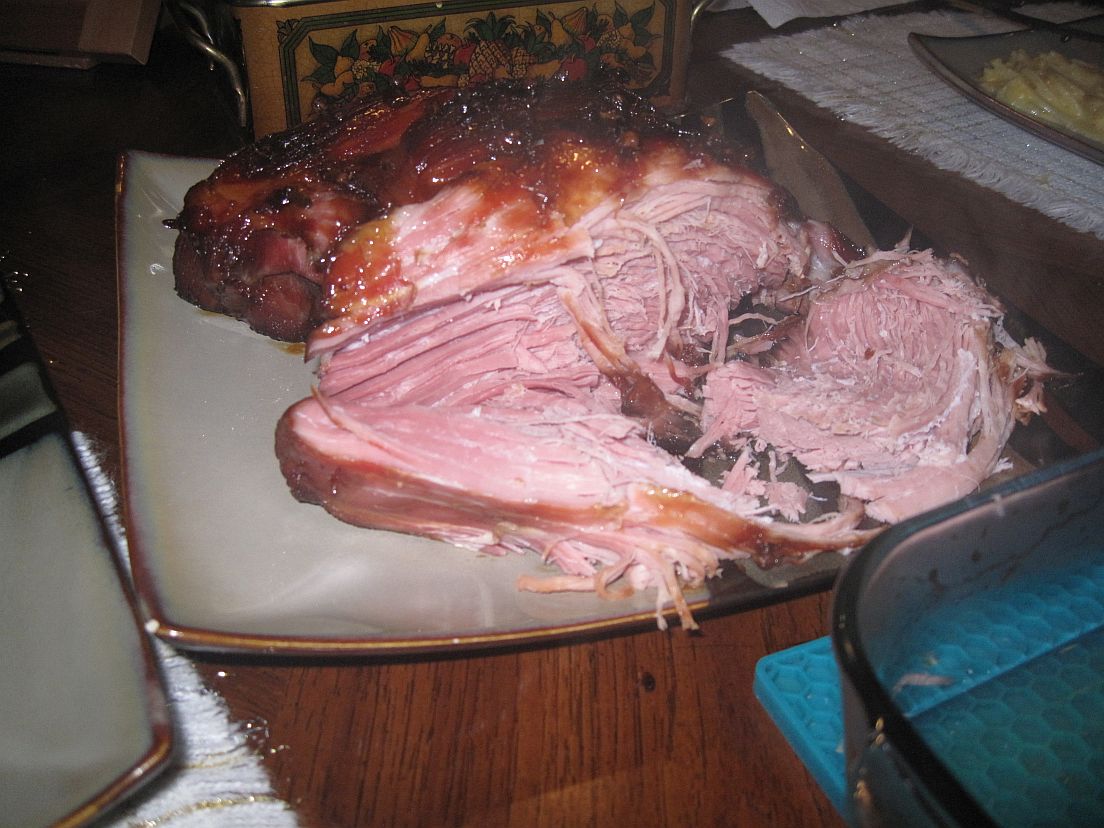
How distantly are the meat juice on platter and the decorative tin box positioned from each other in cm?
87

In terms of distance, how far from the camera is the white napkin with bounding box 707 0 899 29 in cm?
399

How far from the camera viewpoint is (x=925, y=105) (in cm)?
323

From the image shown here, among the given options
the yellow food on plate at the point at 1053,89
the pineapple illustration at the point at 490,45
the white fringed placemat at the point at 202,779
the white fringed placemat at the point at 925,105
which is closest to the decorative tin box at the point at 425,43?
the pineapple illustration at the point at 490,45

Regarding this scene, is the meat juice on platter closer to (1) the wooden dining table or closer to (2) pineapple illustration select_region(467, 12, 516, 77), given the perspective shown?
(1) the wooden dining table

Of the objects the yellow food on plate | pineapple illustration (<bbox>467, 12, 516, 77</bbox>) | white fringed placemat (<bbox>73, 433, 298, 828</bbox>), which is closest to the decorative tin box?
pineapple illustration (<bbox>467, 12, 516, 77</bbox>)

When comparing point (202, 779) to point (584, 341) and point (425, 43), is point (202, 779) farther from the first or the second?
point (425, 43)

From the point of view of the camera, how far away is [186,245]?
1.79 m

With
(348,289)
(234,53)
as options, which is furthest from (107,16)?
(348,289)

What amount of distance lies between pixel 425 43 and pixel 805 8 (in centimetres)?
247

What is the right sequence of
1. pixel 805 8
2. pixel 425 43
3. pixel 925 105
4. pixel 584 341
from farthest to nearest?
pixel 805 8 < pixel 925 105 < pixel 425 43 < pixel 584 341

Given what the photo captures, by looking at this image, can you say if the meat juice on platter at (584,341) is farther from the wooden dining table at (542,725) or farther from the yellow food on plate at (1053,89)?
the yellow food on plate at (1053,89)

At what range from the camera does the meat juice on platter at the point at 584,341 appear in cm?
141

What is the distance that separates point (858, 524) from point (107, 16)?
14.4 feet

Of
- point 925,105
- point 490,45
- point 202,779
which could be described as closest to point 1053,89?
point 925,105
